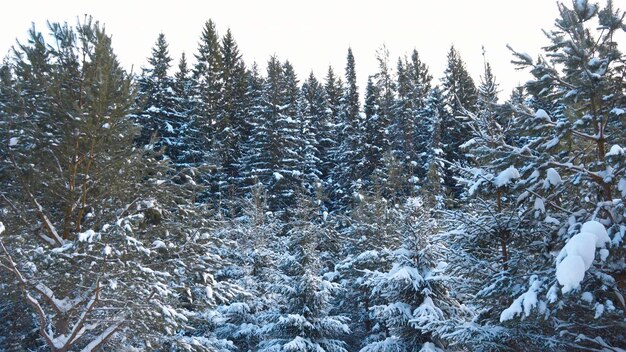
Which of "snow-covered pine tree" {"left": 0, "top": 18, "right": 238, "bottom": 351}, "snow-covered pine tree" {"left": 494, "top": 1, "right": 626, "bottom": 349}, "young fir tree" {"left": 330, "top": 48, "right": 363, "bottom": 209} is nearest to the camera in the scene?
"snow-covered pine tree" {"left": 494, "top": 1, "right": 626, "bottom": 349}

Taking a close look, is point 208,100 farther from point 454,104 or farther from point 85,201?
point 85,201

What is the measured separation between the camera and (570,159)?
8.02m

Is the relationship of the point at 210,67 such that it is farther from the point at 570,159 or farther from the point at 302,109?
the point at 570,159

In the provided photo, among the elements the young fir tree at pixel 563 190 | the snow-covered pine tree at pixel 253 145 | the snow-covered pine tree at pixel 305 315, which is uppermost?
the snow-covered pine tree at pixel 253 145

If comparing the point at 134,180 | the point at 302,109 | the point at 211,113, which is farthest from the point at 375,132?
the point at 134,180

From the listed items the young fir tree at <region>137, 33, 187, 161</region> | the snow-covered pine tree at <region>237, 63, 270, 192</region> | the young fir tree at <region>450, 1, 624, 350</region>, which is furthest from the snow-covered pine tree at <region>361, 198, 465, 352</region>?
the young fir tree at <region>137, 33, 187, 161</region>

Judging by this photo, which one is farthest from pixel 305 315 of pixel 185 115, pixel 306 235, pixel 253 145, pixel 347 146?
pixel 347 146


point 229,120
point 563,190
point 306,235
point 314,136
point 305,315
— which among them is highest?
point 229,120

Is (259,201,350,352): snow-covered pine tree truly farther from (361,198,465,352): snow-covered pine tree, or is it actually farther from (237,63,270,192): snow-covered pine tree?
(237,63,270,192): snow-covered pine tree

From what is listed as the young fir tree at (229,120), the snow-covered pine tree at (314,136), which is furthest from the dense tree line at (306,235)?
the snow-covered pine tree at (314,136)

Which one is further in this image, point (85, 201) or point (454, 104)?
point (454, 104)

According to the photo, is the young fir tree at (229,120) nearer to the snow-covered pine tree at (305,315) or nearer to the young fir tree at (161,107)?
the young fir tree at (161,107)

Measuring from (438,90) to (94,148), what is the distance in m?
39.5

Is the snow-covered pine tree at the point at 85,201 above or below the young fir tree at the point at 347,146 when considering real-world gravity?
below
